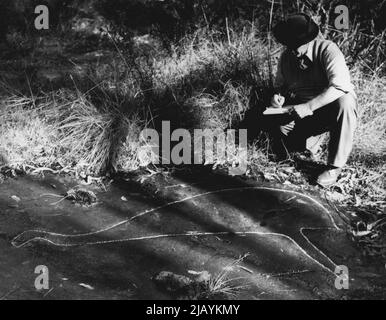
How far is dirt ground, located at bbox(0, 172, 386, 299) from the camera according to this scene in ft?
10.8

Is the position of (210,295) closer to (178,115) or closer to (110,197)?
(110,197)

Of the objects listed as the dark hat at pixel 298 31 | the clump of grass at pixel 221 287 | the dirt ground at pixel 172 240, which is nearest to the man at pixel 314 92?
the dark hat at pixel 298 31

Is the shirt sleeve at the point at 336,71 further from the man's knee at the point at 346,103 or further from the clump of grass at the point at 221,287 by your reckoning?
the clump of grass at the point at 221,287

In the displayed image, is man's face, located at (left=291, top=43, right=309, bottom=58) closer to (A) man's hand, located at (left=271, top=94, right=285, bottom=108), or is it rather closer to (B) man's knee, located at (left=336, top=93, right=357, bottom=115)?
(A) man's hand, located at (left=271, top=94, right=285, bottom=108)

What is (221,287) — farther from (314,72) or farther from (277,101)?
(314,72)

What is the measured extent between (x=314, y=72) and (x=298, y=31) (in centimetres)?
39

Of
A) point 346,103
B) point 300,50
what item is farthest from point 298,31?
point 346,103

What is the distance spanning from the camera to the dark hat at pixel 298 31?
4203mm

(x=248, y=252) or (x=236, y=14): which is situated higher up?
(x=236, y=14)

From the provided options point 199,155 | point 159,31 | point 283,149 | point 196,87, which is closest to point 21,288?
Result: point 199,155

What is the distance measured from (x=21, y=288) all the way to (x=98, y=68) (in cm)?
342

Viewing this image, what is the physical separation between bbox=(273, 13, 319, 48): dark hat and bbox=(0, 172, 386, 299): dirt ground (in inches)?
48.5

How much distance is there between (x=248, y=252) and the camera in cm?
367

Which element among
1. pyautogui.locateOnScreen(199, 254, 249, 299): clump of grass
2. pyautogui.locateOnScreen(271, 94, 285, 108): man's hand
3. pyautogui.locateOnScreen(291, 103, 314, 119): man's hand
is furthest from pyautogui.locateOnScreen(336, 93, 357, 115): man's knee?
pyautogui.locateOnScreen(199, 254, 249, 299): clump of grass
